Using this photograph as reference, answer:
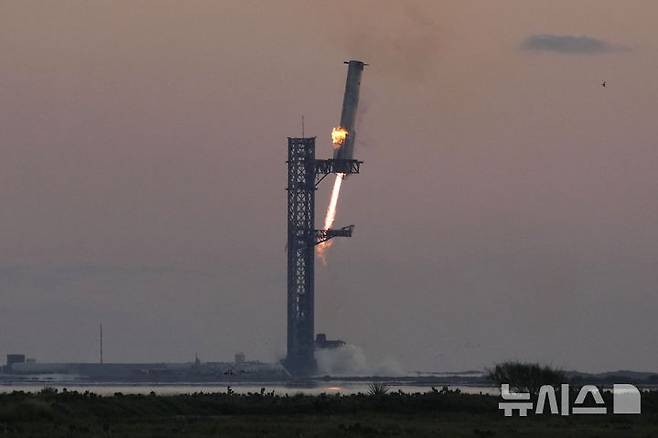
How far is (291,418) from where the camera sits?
9850 centimetres

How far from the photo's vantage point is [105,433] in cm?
8250

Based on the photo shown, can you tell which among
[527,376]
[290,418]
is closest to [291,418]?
[290,418]

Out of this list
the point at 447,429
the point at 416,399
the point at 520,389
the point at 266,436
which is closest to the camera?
the point at 266,436

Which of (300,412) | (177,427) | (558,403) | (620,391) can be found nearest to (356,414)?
(300,412)

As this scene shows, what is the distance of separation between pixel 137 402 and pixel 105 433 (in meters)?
19.1

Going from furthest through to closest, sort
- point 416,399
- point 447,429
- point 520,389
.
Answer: point 520,389 → point 416,399 → point 447,429

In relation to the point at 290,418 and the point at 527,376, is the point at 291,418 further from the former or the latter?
the point at 527,376

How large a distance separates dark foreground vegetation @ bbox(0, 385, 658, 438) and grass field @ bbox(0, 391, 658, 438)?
47 mm

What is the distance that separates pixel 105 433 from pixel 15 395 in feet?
67.7

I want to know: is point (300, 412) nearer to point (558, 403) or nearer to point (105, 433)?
point (558, 403)

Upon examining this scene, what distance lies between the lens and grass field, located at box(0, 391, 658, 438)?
278 ft

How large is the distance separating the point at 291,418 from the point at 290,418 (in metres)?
0.09

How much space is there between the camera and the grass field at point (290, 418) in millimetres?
84750

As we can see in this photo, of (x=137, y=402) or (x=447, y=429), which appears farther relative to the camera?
(x=137, y=402)
